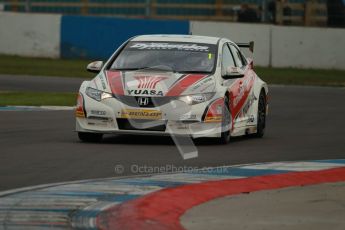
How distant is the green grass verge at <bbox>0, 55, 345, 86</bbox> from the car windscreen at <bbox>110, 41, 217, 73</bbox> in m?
13.8

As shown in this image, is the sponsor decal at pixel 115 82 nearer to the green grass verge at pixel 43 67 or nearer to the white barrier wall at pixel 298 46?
the green grass verge at pixel 43 67

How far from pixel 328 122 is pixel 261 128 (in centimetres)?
262

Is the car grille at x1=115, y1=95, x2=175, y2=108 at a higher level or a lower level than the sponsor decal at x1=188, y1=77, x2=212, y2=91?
lower

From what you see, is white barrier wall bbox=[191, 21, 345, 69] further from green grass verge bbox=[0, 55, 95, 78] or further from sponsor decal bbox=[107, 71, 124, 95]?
sponsor decal bbox=[107, 71, 124, 95]

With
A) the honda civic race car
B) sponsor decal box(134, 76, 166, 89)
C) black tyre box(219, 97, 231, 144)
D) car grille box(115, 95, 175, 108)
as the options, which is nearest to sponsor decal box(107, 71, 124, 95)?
the honda civic race car

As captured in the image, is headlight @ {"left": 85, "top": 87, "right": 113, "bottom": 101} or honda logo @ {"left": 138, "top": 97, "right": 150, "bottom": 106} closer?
honda logo @ {"left": 138, "top": 97, "right": 150, "bottom": 106}

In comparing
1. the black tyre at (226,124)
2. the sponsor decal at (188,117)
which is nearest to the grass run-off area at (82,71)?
the black tyre at (226,124)

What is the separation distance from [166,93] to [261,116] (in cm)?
257

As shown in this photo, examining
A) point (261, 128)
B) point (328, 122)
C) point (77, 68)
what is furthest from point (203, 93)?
point (77, 68)

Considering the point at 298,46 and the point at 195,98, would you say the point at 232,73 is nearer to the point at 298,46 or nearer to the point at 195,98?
the point at 195,98

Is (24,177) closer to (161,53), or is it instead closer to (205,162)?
(205,162)

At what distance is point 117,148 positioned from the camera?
1330 centimetres

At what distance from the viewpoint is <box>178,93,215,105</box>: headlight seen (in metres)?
13.6

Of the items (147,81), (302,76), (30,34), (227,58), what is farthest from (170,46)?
(30,34)
